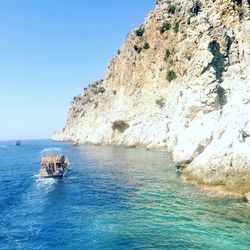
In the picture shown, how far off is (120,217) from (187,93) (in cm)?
4186

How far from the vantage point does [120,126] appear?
422ft

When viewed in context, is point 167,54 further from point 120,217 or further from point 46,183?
point 120,217

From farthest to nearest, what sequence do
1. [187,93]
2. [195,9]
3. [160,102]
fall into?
[160,102]
[195,9]
[187,93]

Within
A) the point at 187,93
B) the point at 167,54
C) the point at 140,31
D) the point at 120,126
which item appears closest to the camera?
the point at 187,93

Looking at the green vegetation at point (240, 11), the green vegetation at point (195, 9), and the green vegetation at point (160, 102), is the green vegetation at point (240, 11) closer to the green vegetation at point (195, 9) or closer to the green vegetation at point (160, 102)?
the green vegetation at point (195, 9)

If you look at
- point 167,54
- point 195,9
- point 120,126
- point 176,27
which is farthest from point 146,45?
point 195,9

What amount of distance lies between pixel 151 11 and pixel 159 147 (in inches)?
2226

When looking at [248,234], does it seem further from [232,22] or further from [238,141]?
[232,22]

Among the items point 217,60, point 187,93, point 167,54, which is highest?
point 167,54

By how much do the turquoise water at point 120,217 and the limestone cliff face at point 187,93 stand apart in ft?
18.5

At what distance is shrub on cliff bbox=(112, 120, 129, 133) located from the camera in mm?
125312

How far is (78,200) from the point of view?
1524 inches

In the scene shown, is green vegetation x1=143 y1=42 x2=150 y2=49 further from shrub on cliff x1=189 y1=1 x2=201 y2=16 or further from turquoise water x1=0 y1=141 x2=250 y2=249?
turquoise water x1=0 y1=141 x2=250 y2=249

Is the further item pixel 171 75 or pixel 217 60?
pixel 171 75
